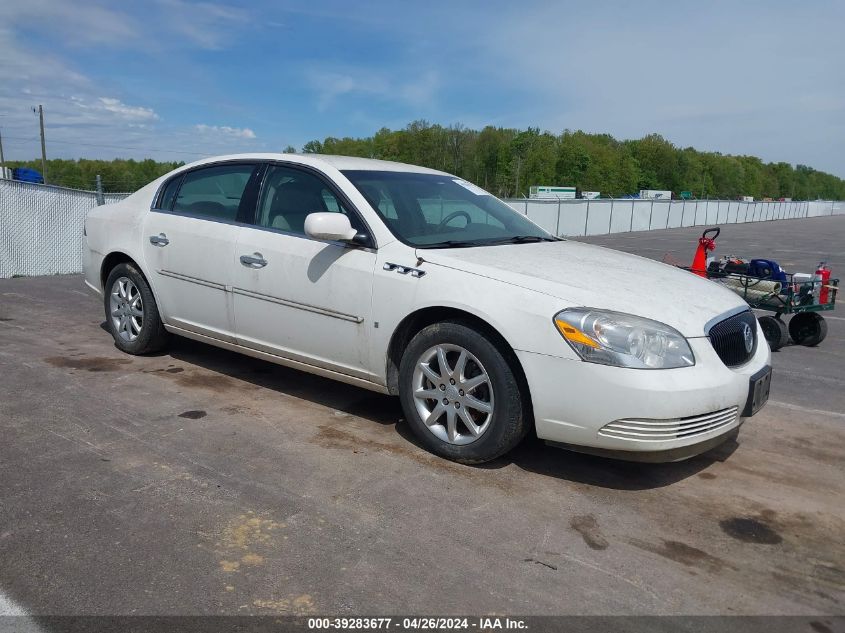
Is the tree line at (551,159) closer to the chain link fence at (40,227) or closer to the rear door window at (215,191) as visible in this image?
the chain link fence at (40,227)

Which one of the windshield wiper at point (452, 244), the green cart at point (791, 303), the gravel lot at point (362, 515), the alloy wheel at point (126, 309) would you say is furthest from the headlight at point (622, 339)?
the green cart at point (791, 303)

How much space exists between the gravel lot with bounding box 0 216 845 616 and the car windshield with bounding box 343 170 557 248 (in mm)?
1216

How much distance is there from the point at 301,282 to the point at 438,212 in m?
1.02

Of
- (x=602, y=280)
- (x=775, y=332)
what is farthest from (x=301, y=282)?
(x=775, y=332)

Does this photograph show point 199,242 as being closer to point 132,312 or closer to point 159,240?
point 159,240

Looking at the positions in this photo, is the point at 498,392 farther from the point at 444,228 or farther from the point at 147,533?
the point at 147,533

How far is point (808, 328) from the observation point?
23.9 feet

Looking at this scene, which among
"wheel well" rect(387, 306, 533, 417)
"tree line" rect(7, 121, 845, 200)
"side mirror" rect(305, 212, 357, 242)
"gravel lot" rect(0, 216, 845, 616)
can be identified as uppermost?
"tree line" rect(7, 121, 845, 200)

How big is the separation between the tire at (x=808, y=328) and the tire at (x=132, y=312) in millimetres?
6311

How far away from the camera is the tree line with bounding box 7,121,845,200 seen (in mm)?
92750

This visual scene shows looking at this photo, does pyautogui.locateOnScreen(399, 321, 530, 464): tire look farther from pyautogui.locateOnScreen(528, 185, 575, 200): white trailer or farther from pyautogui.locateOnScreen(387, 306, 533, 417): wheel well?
pyautogui.locateOnScreen(528, 185, 575, 200): white trailer

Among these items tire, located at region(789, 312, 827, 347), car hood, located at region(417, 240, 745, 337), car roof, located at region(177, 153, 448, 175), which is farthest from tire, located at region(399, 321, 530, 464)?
tire, located at region(789, 312, 827, 347)

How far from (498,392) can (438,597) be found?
3.97 ft

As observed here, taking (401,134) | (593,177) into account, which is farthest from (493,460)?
(593,177)
